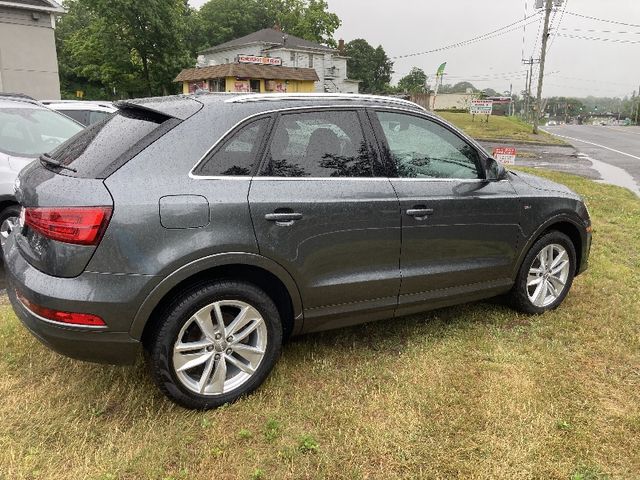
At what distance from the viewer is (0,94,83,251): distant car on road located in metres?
5.06

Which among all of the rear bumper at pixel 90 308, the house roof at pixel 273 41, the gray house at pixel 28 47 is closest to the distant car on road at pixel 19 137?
the rear bumper at pixel 90 308

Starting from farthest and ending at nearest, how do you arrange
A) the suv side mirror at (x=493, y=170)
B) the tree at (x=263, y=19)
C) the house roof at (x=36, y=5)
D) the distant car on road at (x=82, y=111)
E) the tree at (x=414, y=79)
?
1. the tree at (x=414, y=79)
2. the tree at (x=263, y=19)
3. the house roof at (x=36, y=5)
4. the distant car on road at (x=82, y=111)
5. the suv side mirror at (x=493, y=170)

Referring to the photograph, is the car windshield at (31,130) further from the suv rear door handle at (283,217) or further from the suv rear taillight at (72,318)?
the suv rear door handle at (283,217)

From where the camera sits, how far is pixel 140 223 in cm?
258

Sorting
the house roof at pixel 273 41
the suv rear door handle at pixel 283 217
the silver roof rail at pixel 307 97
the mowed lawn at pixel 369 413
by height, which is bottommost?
the mowed lawn at pixel 369 413

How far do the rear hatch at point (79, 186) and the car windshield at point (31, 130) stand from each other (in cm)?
257

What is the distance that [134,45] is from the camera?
39.4m

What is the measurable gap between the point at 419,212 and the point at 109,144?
1924mm

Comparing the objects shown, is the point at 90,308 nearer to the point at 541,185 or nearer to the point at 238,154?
the point at 238,154

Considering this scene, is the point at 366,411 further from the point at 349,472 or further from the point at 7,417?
the point at 7,417

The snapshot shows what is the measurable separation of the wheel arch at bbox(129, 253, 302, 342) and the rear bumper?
0.22ft

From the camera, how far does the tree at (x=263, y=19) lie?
222 feet

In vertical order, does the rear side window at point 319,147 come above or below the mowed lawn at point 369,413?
above

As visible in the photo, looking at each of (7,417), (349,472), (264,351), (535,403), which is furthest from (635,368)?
(7,417)
